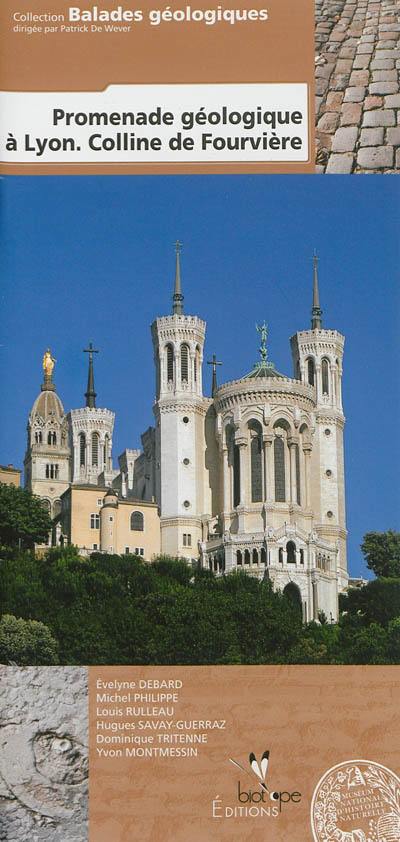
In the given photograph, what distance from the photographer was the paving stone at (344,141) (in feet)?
25.7

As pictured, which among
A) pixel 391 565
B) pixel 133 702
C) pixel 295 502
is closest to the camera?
pixel 133 702

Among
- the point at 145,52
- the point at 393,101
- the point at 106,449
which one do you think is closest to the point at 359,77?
the point at 393,101

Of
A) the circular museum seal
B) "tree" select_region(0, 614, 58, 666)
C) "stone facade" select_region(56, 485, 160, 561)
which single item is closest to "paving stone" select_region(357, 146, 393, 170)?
"stone facade" select_region(56, 485, 160, 561)

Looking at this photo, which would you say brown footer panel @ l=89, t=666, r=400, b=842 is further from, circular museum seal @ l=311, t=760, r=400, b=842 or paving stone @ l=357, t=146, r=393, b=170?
paving stone @ l=357, t=146, r=393, b=170

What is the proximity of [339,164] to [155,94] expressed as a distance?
1244 mm

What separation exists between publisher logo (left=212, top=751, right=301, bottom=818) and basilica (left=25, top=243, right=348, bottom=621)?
1.37 m

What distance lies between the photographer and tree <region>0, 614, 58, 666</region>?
23.8ft

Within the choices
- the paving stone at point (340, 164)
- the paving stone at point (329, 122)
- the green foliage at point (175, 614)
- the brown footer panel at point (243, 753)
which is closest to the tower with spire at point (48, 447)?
the green foliage at point (175, 614)

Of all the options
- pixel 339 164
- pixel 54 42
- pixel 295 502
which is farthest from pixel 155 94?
pixel 295 502

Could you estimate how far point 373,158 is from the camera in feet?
25.9

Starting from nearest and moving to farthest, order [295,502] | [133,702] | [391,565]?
1. [133,702]
2. [391,565]
3. [295,502]

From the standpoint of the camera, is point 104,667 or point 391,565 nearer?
point 104,667

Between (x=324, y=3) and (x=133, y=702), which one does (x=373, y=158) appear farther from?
(x=133, y=702)

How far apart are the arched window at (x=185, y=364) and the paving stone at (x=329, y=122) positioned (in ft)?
5.60
